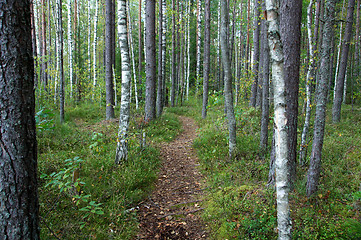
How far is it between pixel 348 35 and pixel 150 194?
1365 cm

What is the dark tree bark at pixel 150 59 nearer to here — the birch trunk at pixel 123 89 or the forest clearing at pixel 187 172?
the forest clearing at pixel 187 172

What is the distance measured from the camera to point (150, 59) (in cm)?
1102

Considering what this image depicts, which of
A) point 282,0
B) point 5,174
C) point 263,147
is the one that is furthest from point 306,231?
point 282,0

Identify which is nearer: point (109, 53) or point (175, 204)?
point (175, 204)

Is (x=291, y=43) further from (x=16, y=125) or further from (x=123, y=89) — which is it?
(x=16, y=125)

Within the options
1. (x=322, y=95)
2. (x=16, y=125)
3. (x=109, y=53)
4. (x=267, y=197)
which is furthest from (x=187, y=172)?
(x=109, y=53)

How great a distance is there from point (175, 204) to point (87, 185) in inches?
79.0

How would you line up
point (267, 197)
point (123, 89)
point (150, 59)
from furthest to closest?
point (150, 59) → point (123, 89) → point (267, 197)

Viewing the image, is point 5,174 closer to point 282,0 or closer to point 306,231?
point 306,231

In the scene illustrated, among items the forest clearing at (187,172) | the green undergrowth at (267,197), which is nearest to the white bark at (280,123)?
the forest clearing at (187,172)

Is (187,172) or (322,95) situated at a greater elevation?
(322,95)

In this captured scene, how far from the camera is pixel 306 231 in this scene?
3490 mm

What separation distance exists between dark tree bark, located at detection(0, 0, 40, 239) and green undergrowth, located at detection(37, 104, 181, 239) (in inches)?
27.3

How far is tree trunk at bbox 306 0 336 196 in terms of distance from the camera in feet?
13.7
